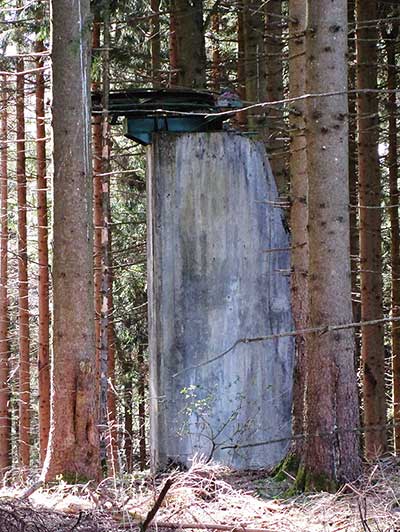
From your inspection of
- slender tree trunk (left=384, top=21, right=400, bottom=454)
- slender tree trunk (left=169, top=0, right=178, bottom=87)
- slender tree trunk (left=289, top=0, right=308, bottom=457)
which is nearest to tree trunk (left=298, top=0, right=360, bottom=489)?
slender tree trunk (left=289, top=0, right=308, bottom=457)

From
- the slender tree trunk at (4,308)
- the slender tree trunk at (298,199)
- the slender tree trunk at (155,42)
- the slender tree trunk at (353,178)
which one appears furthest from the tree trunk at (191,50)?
the slender tree trunk at (4,308)

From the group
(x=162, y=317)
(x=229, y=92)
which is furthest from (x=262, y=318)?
(x=229, y=92)

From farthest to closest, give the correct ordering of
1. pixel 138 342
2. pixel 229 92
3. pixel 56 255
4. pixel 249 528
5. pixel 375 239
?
pixel 138 342
pixel 375 239
pixel 229 92
pixel 56 255
pixel 249 528

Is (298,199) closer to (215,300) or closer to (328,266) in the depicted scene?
(215,300)

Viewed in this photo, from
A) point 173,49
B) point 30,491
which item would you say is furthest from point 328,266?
point 173,49

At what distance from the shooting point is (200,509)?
5578 millimetres

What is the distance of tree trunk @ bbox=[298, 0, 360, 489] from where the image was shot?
6.26 meters

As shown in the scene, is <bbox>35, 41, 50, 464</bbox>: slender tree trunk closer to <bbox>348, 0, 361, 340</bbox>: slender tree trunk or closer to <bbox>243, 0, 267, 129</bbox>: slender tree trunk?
<bbox>243, 0, 267, 129</bbox>: slender tree trunk

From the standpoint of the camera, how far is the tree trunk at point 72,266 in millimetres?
7066

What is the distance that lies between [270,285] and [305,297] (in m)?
0.85

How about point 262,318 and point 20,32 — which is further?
point 20,32

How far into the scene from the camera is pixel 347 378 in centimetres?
629

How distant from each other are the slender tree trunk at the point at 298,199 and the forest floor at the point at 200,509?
1.78 metres

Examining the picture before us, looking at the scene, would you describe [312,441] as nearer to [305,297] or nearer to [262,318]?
[305,297]
